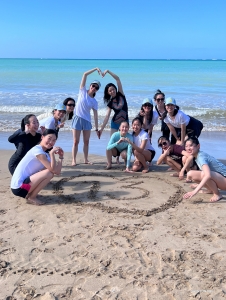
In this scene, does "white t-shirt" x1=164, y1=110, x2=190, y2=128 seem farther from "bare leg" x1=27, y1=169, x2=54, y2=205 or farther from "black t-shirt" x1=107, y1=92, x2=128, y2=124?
"bare leg" x1=27, y1=169, x2=54, y2=205

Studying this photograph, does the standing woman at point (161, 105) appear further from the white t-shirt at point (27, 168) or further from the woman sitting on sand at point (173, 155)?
the white t-shirt at point (27, 168)

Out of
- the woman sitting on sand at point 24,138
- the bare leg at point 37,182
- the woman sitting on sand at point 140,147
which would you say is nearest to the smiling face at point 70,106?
the woman sitting on sand at point 24,138

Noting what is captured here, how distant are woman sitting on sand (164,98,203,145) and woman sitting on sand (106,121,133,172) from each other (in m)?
0.87

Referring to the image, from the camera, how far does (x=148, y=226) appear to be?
446cm

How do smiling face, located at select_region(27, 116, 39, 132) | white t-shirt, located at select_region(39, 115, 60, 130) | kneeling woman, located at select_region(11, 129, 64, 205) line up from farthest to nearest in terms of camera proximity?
1. white t-shirt, located at select_region(39, 115, 60, 130)
2. smiling face, located at select_region(27, 116, 39, 132)
3. kneeling woman, located at select_region(11, 129, 64, 205)

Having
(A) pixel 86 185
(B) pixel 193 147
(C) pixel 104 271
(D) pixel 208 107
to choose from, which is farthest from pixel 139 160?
(D) pixel 208 107

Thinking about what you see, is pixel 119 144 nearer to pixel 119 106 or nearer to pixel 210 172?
pixel 119 106

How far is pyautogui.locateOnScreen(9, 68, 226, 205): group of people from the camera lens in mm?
5102

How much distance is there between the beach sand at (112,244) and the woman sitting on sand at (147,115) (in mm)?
1630

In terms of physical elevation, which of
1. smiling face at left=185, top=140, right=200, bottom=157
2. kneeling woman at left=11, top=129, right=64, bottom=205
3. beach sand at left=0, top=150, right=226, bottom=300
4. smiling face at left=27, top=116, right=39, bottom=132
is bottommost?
beach sand at left=0, top=150, right=226, bottom=300

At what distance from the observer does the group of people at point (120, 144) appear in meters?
5.10

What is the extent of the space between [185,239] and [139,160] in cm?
300

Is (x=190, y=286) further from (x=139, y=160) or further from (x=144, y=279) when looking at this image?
(x=139, y=160)

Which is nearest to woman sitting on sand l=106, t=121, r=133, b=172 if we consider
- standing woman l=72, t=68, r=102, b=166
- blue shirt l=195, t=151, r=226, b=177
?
standing woman l=72, t=68, r=102, b=166
